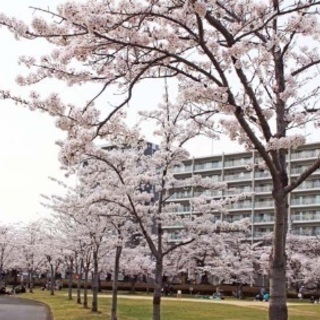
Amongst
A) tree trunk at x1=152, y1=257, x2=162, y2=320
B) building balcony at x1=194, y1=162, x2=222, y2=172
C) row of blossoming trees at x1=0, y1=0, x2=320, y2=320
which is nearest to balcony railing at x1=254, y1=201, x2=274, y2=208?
building balcony at x1=194, y1=162, x2=222, y2=172

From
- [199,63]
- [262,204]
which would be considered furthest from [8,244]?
[199,63]

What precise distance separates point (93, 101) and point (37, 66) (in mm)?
806

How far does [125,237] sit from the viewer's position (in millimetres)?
19750

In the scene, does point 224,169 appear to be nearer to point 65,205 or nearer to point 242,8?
point 65,205

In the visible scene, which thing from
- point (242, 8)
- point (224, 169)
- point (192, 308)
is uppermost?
point (224, 169)

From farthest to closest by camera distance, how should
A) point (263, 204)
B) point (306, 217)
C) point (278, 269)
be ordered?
point (263, 204) → point (306, 217) → point (278, 269)

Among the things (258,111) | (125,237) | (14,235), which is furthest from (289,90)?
(14,235)

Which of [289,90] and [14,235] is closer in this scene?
[289,90]

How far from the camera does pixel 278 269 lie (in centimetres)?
650

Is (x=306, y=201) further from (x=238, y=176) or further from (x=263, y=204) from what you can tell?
(x=238, y=176)

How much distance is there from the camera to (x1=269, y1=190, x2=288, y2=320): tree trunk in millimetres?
6430

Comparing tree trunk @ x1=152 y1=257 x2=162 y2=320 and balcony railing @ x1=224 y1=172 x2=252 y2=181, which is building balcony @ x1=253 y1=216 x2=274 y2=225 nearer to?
balcony railing @ x1=224 y1=172 x2=252 y2=181

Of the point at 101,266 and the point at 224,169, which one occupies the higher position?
the point at 224,169

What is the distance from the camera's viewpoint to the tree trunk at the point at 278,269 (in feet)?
21.1
